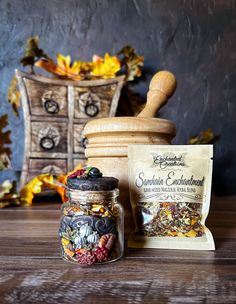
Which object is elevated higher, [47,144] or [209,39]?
[209,39]

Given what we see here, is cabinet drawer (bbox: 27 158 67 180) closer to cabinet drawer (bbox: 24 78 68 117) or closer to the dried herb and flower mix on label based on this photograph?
cabinet drawer (bbox: 24 78 68 117)

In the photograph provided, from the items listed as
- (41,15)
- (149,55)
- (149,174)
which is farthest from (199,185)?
(41,15)

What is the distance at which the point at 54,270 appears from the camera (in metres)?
0.33

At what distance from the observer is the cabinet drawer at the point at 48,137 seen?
826 millimetres

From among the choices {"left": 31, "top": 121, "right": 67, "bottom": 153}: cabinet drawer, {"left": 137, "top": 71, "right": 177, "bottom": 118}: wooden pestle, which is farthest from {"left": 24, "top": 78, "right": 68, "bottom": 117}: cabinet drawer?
{"left": 137, "top": 71, "right": 177, "bottom": 118}: wooden pestle

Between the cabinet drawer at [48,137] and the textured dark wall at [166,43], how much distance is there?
164 mm

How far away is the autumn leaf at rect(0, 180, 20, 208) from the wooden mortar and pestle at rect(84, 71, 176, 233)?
0.32 metres

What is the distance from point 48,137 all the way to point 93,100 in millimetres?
154

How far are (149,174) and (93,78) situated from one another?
0.53m

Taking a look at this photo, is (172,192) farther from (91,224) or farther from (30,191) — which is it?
(30,191)

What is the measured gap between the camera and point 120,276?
31 cm

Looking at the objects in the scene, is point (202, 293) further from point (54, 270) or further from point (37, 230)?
point (37, 230)

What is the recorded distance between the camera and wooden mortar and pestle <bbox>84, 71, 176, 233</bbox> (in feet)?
1.49

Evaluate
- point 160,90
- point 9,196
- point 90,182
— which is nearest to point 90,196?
point 90,182
